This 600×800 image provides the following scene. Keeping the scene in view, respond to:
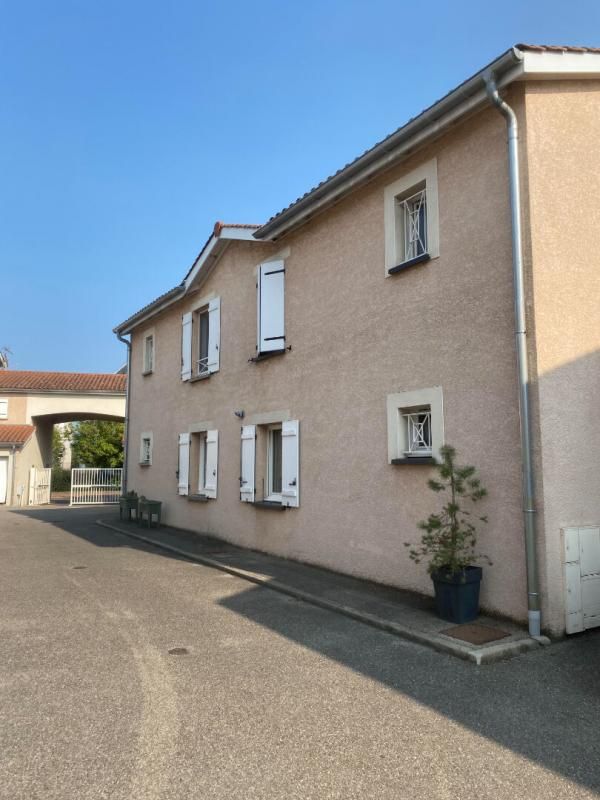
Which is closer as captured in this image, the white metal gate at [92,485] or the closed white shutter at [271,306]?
the closed white shutter at [271,306]

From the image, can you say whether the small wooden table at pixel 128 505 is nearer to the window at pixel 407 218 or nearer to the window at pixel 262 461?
the window at pixel 262 461

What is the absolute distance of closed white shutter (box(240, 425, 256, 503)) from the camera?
409 inches

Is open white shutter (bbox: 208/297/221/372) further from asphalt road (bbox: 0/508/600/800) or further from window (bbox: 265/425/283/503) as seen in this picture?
asphalt road (bbox: 0/508/600/800)

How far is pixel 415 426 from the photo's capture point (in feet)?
24.3

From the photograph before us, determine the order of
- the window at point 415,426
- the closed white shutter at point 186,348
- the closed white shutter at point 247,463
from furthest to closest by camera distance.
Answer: the closed white shutter at point 186,348 < the closed white shutter at point 247,463 < the window at point 415,426

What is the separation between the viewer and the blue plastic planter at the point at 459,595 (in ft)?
18.8

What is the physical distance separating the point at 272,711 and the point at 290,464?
18.3 feet

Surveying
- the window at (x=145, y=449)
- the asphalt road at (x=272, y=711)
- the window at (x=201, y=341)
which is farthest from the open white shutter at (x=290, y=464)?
the window at (x=145, y=449)

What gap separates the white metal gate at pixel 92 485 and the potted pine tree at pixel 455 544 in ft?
64.7

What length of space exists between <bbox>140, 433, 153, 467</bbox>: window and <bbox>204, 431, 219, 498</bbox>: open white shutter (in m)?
3.97

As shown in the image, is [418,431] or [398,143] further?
[418,431]

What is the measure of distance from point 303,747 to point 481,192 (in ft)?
18.4

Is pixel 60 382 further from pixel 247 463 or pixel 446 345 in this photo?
pixel 446 345

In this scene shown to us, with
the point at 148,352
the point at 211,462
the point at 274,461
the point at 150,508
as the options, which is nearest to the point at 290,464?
the point at 274,461
